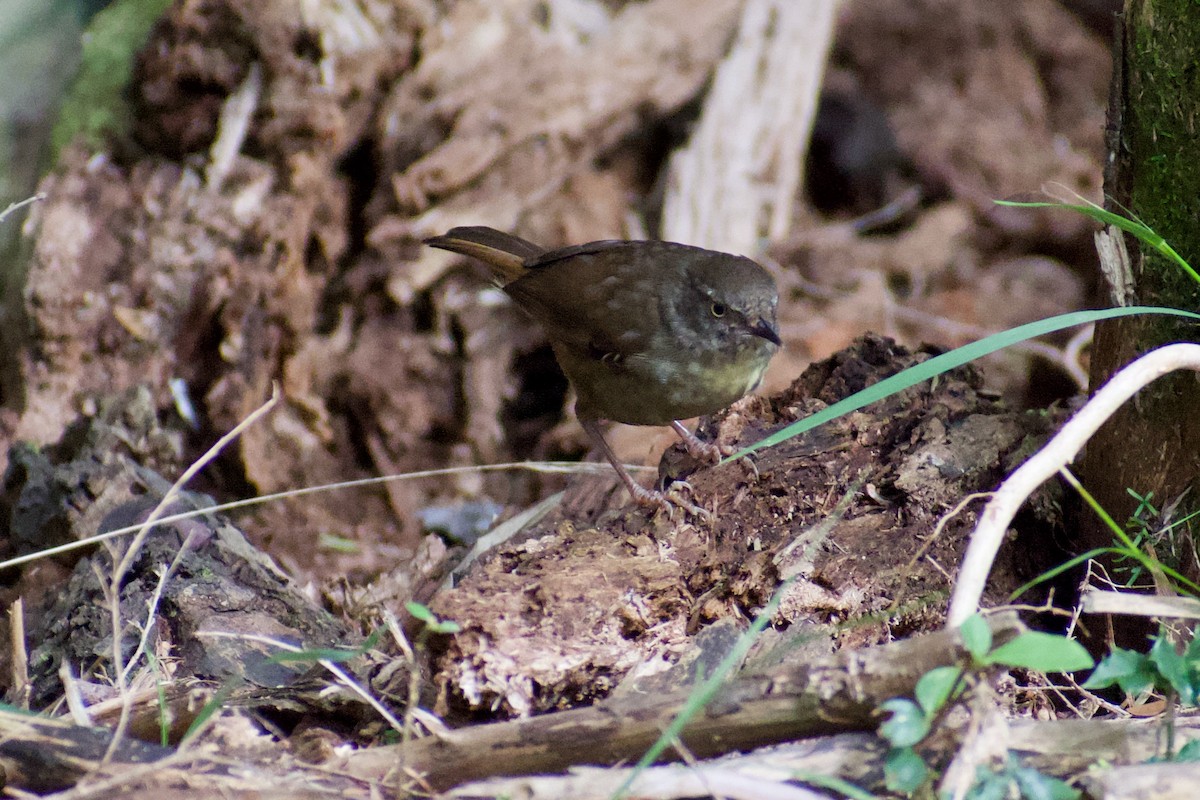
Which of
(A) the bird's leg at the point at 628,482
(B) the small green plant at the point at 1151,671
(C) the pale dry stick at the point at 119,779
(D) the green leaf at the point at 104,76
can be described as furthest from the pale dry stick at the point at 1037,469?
(D) the green leaf at the point at 104,76

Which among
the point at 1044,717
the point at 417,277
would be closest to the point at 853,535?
the point at 1044,717

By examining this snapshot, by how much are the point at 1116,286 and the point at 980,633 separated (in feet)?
5.31

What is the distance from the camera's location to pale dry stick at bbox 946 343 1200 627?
2074 mm

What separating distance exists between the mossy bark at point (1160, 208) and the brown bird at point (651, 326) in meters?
1.19

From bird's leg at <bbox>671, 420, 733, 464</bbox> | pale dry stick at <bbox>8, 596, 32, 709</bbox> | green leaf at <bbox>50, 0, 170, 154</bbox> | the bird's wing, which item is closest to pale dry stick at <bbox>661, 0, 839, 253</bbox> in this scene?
the bird's wing

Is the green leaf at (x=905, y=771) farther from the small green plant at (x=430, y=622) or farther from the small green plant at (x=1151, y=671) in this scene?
the small green plant at (x=430, y=622)

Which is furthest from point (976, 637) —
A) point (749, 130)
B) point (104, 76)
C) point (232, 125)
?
point (749, 130)

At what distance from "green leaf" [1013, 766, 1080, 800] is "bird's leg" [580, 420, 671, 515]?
139 centimetres

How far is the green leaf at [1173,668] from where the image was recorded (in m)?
2.18

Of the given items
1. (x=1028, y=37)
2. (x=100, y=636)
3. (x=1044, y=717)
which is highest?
(x=1028, y=37)

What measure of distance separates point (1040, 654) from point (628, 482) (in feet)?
6.63

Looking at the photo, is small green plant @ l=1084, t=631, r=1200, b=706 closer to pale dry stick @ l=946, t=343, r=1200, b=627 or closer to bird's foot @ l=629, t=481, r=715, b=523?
pale dry stick @ l=946, t=343, r=1200, b=627

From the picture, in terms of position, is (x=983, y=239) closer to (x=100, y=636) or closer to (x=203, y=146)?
→ (x=203, y=146)

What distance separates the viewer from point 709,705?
217 centimetres
